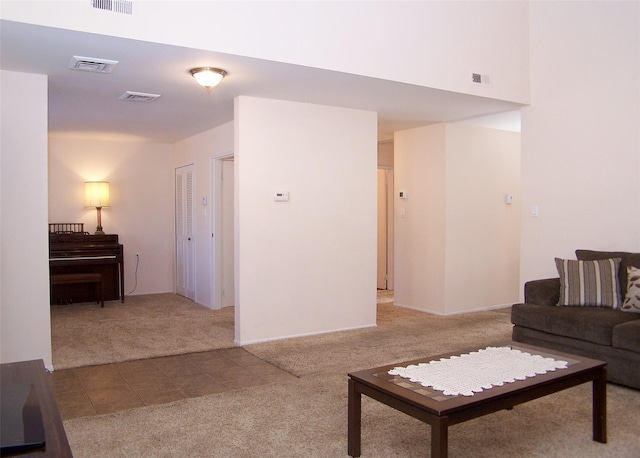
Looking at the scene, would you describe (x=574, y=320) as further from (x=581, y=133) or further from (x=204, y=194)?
(x=204, y=194)

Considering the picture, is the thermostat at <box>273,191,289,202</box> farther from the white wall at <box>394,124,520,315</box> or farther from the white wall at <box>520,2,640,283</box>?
the white wall at <box>520,2,640,283</box>

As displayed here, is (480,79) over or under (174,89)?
over

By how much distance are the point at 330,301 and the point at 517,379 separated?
9.77 feet

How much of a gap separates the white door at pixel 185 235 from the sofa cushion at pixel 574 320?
4.46 meters

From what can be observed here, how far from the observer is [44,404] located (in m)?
1.70

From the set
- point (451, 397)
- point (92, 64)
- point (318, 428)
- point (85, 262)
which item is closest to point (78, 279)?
point (85, 262)

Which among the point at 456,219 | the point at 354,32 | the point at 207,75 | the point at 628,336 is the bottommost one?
the point at 628,336

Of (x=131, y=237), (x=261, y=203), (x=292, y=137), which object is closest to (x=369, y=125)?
(x=292, y=137)

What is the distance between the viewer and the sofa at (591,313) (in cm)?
348

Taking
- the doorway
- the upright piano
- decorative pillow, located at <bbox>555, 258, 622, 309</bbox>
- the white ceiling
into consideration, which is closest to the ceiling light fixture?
the white ceiling

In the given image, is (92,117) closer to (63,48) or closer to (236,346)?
(63,48)

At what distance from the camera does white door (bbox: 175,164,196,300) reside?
23.8 ft

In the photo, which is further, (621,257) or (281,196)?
(281,196)

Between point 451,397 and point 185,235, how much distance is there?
581 cm
